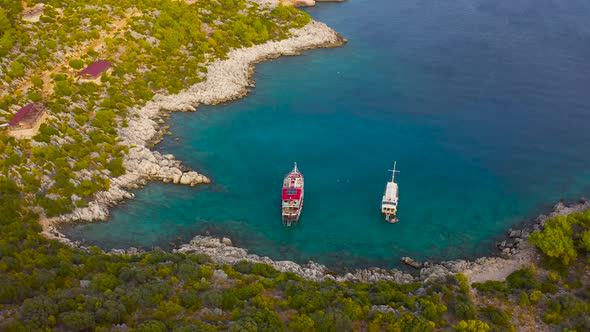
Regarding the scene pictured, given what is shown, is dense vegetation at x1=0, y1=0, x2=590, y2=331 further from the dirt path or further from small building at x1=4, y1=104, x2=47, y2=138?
small building at x1=4, y1=104, x2=47, y2=138

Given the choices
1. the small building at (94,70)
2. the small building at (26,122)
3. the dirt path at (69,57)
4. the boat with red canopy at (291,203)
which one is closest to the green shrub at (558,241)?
the boat with red canopy at (291,203)

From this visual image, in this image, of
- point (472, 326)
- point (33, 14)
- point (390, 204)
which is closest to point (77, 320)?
point (472, 326)

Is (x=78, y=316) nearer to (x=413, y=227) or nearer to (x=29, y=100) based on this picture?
(x=413, y=227)

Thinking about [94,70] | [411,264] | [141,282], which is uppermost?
[94,70]

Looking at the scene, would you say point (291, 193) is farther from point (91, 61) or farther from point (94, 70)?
point (91, 61)

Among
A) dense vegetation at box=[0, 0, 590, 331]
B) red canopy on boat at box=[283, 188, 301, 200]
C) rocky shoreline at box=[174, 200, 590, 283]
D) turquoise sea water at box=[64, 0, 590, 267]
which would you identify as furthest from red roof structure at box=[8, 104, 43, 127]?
red canopy on boat at box=[283, 188, 301, 200]

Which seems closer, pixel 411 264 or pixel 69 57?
pixel 411 264

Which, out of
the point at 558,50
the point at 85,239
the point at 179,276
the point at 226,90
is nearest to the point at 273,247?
the point at 179,276
